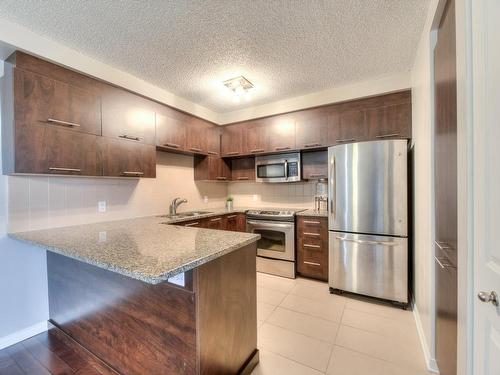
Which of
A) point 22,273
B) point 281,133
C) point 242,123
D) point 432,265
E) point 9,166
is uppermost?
point 242,123

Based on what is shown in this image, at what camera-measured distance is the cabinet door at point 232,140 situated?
3631mm

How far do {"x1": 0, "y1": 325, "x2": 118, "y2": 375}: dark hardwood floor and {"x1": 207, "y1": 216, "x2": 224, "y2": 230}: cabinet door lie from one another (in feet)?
5.66

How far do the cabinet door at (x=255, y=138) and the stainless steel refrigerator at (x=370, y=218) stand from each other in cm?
113

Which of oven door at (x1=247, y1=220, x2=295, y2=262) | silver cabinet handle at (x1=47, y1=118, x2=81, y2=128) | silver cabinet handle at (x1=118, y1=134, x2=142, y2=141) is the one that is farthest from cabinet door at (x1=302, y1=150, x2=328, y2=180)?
silver cabinet handle at (x1=47, y1=118, x2=81, y2=128)

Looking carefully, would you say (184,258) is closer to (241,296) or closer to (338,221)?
(241,296)

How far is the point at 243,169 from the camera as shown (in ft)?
12.9

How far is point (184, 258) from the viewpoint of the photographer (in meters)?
1.08

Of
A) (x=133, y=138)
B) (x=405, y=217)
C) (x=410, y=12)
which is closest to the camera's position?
(x=410, y=12)

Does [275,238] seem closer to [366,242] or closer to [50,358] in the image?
[366,242]

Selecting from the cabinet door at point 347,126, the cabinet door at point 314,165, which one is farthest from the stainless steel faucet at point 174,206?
the cabinet door at point 347,126

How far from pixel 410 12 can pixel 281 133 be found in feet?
6.19

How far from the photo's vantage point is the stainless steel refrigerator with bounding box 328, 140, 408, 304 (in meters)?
2.26
